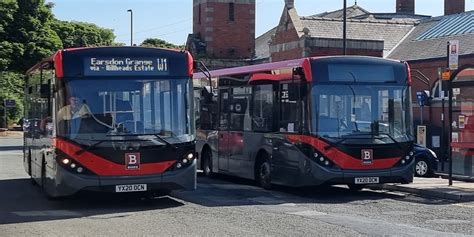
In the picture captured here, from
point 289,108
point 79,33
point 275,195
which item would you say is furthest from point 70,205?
point 79,33

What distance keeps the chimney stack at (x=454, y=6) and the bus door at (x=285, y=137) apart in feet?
129

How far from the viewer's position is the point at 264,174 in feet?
54.9

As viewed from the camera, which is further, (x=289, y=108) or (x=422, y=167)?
(x=422, y=167)

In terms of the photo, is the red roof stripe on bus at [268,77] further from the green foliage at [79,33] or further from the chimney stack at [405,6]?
the green foliage at [79,33]

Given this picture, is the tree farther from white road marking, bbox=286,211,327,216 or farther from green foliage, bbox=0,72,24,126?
white road marking, bbox=286,211,327,216

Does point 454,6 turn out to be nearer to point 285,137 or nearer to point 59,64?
point 285,137

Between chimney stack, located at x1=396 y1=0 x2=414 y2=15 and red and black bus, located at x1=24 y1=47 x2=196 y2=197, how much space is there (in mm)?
51416

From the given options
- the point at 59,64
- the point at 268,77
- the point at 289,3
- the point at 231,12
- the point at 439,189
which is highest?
the point at 231,12

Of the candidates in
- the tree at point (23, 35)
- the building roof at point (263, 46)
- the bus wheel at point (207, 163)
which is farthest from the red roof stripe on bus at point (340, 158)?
the tree at point (23, 35)

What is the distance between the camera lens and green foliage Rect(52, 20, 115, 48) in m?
71.3

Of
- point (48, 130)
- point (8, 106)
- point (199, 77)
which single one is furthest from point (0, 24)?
point (48, 130)

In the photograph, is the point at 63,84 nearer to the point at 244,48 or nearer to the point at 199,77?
the point at 199,77

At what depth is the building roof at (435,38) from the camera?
36906 mm

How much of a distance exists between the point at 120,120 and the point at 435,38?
31.3 meters
